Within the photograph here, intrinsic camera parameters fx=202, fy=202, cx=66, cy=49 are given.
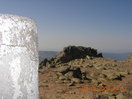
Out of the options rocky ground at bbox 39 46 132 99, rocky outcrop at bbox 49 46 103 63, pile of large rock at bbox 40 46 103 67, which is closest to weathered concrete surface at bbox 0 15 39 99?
rocky ground at bbox 39 46 132 99

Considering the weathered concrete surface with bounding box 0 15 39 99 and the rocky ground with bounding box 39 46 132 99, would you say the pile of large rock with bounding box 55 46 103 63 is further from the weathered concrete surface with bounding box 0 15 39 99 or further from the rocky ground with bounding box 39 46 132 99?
the weathered concrete surface with bounding box 0 15 39 99

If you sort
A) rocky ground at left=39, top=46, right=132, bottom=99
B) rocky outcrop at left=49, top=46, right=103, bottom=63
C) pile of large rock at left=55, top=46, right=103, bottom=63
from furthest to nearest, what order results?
pile of large rock at left=55, top=46, right=103, bottom=63, rocky outcrop at left=49, top=46, right=103, bottom=63, rocky ground at left=39, top=46, right=132, bottom=99

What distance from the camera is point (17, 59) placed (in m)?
2.10

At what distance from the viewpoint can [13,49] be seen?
2082mm

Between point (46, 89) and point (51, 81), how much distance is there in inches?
121

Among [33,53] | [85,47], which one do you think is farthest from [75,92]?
→ [85,47]

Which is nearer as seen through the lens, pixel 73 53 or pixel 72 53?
pixel 72 53

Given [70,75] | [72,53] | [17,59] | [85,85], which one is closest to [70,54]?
[72,53]

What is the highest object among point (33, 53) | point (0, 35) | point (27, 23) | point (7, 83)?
point (27, 23)

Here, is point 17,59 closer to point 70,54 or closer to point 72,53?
point 70,54

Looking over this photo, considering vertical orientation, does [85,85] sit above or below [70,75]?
below

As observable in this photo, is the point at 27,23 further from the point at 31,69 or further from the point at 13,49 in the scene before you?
the point at 31,69

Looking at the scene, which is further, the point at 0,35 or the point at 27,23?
the point at 27,23

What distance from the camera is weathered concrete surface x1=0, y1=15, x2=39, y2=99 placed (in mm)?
2045
